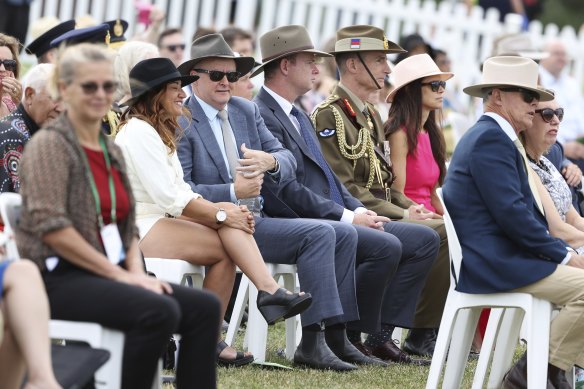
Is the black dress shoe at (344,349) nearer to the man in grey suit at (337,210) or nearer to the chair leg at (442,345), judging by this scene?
the man in grey suit at (337,210)

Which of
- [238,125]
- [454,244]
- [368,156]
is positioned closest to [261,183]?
[238,125]

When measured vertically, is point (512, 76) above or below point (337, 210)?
above

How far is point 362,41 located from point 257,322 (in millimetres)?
2166

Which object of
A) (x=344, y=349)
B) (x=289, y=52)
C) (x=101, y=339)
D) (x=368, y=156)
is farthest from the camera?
(x=368, y=156)

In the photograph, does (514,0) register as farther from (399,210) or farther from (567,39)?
(399,210)

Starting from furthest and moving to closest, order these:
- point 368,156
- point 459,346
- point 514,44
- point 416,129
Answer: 1. point 514,44
2. point 416,129
3. point 368,156
4. point 459,346

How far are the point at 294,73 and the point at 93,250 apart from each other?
3.20 metres

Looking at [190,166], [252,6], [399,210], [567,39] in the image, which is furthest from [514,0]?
[190,166]

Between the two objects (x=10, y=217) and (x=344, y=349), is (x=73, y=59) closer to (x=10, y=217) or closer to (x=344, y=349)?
(x=10, y=217)

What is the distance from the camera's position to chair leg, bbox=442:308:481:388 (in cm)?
596

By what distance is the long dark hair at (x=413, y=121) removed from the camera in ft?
25.6

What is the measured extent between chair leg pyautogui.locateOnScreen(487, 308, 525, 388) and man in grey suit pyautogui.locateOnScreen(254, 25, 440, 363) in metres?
0.97

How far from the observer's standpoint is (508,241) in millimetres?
5652

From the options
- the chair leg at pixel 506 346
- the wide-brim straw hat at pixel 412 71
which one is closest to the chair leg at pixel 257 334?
the chair leg at pixel 506 346
